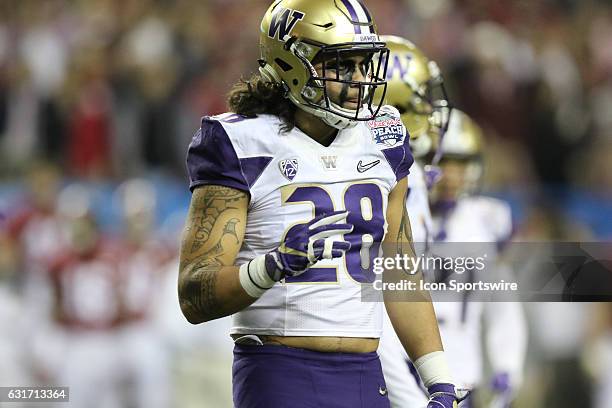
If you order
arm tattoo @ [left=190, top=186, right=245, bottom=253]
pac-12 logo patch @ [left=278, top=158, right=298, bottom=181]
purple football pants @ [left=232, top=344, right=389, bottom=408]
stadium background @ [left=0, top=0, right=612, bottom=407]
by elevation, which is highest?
stadium background @ [left=0, top=0, right=612, bottom=407]

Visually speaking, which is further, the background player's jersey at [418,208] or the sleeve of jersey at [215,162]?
the background player's jersey at [418,208]

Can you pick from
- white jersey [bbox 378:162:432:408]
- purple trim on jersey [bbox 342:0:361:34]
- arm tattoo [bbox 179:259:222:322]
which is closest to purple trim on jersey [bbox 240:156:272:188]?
arm tattoo [bbox 179:259:222:322]

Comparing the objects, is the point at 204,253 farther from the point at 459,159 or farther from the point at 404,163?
the point at 459,159

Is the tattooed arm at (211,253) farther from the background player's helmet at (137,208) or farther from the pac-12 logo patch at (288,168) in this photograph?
the background player's helmet at (137,208)

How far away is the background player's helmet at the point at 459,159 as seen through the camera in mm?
5719

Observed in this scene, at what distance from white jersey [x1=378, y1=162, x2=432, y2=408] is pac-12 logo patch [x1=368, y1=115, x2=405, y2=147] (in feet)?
2.21

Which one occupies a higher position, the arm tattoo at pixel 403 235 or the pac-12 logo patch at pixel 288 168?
the pac-12 logo patch at pixel 288 168

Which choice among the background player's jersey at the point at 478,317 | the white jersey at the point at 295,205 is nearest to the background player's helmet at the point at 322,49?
the white jersey at the point at 295,205

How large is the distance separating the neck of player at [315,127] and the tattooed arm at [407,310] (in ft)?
0.83

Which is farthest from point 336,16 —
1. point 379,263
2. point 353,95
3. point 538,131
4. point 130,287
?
point 538,131

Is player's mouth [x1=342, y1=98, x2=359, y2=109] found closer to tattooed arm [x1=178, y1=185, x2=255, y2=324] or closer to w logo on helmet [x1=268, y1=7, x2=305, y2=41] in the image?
w logo on helmet [x1=268, y1=7, x2=305, y2=41]

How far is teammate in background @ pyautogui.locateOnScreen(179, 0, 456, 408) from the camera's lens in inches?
136

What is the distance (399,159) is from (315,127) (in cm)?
27

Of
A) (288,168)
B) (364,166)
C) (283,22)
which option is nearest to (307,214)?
(288,168)
